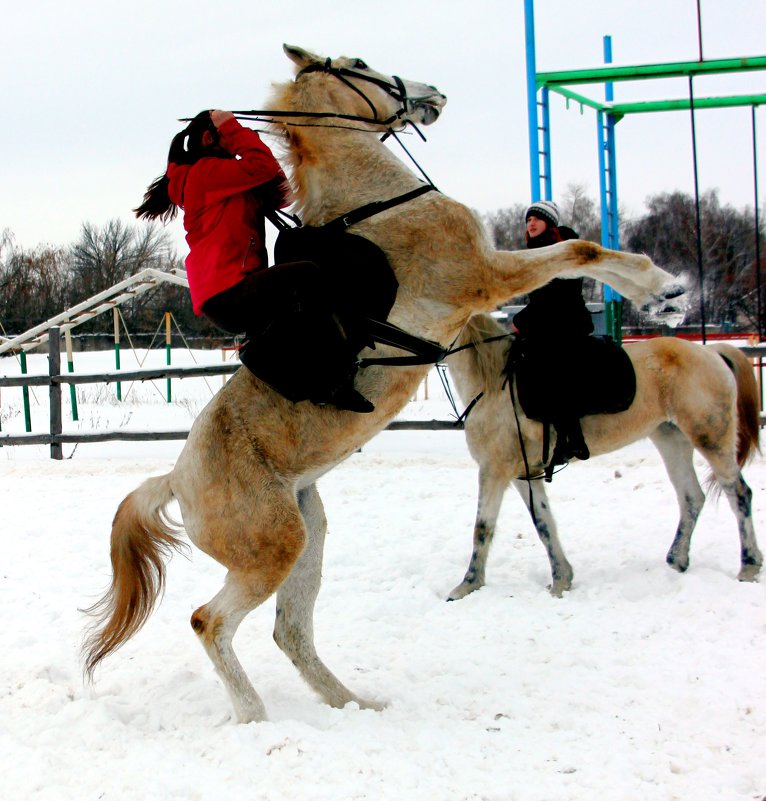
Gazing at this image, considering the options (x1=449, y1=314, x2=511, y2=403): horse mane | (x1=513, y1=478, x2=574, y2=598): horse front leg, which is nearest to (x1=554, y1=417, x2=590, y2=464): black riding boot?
(x1=513, y1=478, x2=574, y2=598): horse front leg

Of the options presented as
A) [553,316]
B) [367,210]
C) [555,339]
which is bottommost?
[555,339]

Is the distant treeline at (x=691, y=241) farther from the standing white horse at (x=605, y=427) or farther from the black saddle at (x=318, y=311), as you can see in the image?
the black saddle at (x=318, y=311)

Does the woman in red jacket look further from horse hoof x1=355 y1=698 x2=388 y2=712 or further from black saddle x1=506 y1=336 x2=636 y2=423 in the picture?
black saddle x1=506 y1=336 x2=636 y2=423

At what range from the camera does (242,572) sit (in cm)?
353

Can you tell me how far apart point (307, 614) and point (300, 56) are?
8.85 ft

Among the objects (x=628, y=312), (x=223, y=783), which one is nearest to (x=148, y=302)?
(x=628, y=312)

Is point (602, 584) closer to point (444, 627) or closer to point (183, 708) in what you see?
point (444, 627)

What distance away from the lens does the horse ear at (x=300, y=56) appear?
3.85 metres

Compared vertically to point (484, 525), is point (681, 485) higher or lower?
higher

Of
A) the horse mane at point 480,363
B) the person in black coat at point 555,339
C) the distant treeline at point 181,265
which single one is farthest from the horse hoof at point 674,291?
the distant treeline at point 181,265

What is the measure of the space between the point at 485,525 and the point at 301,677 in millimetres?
2102

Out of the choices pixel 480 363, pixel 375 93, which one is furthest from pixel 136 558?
pixel 480 363

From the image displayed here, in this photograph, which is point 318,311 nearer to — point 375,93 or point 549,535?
point 375,93

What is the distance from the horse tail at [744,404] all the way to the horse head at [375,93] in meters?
3.40
